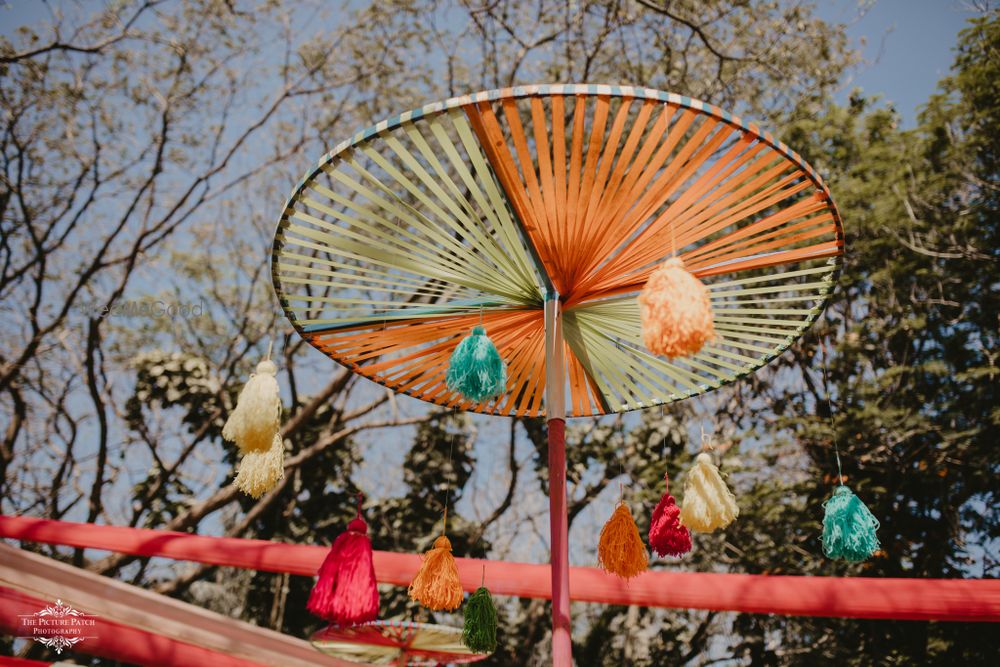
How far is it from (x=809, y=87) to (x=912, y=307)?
2523 millimetres

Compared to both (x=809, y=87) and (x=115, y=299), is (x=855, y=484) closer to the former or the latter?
(x=809, y=87)

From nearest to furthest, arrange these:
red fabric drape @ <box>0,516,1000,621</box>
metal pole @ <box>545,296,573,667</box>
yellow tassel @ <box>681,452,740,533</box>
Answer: metal pole @ <box>545,296,573,667</box>
yellow tassel @ <box>681,452,740,533</box>
red fabric drape @ <box>0,516,1000,621</box>

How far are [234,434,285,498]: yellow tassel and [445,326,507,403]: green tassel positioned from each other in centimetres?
64

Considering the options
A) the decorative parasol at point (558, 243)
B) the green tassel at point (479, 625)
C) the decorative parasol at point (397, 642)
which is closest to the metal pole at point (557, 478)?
A: the decorative parasol at point (558, 243)

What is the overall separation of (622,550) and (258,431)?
50.3 inches

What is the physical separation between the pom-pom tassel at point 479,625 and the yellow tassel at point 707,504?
74cm

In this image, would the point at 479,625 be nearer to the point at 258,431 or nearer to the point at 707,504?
the point at 707,504

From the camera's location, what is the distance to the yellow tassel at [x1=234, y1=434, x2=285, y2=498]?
7.38 ft

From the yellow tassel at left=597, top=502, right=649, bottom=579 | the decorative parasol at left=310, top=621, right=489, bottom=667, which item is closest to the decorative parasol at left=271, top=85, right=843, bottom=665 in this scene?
the yellow tassel at left=597, top=502, right=649, bottom=579

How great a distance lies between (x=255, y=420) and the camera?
2.14m

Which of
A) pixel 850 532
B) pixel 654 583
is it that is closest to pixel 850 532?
pixel 850 532

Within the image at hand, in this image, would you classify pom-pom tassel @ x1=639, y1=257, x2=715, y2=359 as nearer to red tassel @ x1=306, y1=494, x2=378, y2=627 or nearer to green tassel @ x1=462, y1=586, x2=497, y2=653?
red tassel @ x1=306, y1=494, x2=378, y2=627

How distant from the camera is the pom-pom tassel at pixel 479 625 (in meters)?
2.39

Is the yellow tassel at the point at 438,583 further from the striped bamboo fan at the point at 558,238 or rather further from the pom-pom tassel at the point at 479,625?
the striped bamboo fan at the point at 558,238
